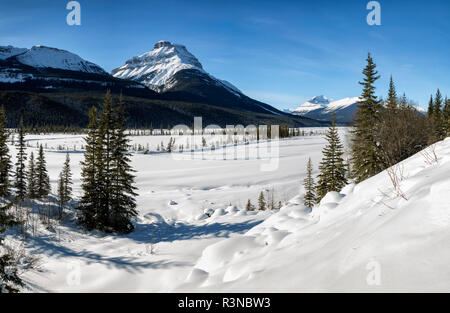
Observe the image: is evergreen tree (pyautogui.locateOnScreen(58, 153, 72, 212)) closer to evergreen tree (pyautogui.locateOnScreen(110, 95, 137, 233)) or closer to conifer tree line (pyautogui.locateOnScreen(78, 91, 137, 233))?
conifer tree line (pyautogui.locateOnScreen(78, 91, 137, 233))

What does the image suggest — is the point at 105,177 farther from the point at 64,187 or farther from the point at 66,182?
the point at 64,187

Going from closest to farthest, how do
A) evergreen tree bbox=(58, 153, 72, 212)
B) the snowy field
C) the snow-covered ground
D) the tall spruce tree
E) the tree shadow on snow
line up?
the snowy field → the snow-covered ground → the tree shadow on snow → evergreen tree bbox=(58, 153, 72, 212) → the tall spruce tree

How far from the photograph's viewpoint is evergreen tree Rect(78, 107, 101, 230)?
46.3ft

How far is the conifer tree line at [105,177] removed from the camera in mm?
14359

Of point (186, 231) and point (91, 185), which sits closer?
point (186, 231)

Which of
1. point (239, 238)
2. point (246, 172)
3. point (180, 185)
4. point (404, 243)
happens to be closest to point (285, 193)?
point (246, 172)

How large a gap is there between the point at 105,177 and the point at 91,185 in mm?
989

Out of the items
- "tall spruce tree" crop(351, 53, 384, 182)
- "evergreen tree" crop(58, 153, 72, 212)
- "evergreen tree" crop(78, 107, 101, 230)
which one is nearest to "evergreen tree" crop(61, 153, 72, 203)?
"evergreen tree" crop(58, 153, 72, 212)

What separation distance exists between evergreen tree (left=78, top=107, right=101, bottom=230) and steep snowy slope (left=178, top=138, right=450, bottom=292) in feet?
41.0

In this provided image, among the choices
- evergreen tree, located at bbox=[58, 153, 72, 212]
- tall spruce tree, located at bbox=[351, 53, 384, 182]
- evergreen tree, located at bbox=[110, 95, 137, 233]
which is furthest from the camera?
tall spruce tree, located at bbox=[351, 53, 384, 182]

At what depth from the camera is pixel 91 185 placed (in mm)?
14703

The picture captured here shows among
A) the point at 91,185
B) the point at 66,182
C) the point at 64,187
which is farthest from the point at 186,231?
the point at 64,187
